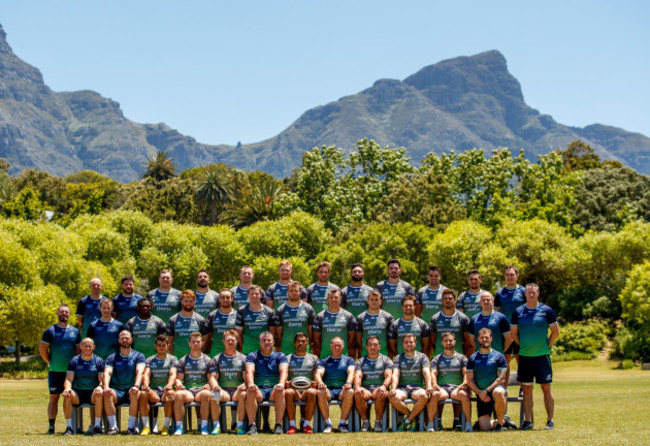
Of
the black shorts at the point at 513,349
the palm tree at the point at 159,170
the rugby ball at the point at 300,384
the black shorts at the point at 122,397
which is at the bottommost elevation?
the black shorts at the point at 122,397

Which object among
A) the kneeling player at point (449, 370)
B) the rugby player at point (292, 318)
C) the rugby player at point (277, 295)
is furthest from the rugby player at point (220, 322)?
the kneeling player at point (449, 370)

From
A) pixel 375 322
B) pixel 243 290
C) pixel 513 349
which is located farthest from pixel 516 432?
pixel 243 290

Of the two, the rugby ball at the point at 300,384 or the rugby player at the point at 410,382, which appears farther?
the rugby ball at the point at 300,384

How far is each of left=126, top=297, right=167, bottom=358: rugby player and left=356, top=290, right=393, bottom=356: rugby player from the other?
347 centimetres

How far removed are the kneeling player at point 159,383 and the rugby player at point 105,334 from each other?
31.7 inches

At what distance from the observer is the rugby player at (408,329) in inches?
502

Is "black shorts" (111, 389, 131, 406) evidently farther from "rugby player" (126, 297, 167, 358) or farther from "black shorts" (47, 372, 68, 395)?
"black shorts" (47, 372, 68, 395)

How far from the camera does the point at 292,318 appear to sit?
13047mm

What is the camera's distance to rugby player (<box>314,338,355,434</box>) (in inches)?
469

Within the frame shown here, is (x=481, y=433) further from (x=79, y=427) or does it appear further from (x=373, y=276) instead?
(x=373, y=276)

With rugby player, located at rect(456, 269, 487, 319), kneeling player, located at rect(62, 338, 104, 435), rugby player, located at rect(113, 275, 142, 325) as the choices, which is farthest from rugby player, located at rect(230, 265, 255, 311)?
rugby player, located at rect(456, 269, 487, 319)

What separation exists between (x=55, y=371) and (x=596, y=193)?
50.5 metres

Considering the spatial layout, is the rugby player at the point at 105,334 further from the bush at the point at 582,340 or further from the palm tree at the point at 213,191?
the palm tree at the point at 213,191

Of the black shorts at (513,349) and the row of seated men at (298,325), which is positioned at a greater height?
the row of seated men at (298,325)
